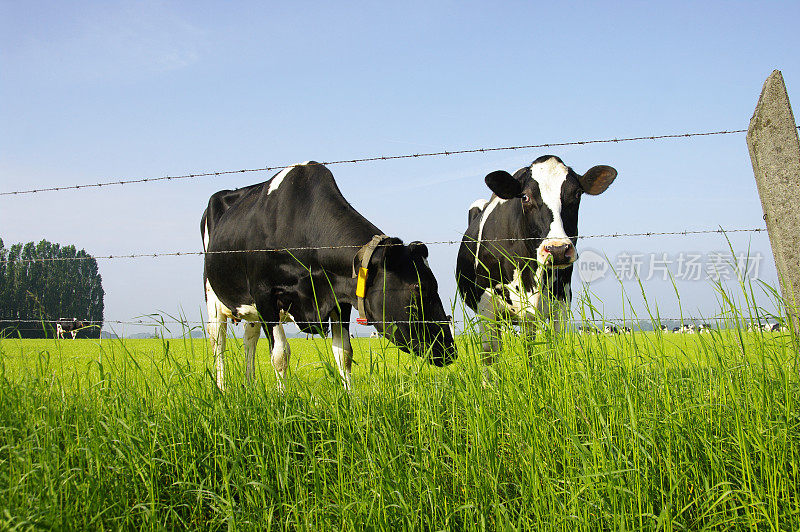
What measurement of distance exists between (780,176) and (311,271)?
12.9 ft

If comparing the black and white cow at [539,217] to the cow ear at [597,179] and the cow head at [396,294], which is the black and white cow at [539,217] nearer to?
the cow ear at [597,179]

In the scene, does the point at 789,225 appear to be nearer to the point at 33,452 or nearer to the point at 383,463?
the point at 383,463

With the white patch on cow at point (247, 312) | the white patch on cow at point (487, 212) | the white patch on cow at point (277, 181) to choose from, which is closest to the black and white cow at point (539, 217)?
the white patch on cow at point (487, 212)

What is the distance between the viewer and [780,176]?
3.27 m

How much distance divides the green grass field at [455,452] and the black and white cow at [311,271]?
1.55m

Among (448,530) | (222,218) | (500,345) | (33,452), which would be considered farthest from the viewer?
(222,218)

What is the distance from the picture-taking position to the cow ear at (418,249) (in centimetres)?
552

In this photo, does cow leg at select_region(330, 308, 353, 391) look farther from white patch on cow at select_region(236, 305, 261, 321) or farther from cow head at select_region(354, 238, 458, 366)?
white patch on cow at select_region(236, 305, 261, 321)

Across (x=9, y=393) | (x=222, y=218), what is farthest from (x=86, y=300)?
(x=9, y=393)

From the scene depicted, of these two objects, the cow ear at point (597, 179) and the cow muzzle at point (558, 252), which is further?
the cow ear at point (597, 179)

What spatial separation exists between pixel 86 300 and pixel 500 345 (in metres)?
55.0

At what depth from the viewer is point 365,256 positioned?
17.0 feet

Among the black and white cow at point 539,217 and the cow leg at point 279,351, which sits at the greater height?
the black and white cow at point 539,217

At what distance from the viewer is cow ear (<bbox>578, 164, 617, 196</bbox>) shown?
236 inches
